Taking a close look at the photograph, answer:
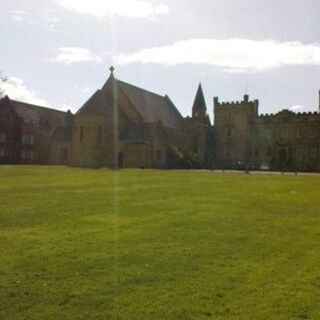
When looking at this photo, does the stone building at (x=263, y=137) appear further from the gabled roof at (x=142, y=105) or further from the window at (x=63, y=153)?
the window at (x=63, y=153)

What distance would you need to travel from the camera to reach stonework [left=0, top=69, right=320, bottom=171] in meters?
67.2

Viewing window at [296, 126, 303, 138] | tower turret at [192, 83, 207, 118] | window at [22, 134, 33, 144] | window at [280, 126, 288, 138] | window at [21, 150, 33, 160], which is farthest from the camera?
tower turret at [192, 83, 207, 118]

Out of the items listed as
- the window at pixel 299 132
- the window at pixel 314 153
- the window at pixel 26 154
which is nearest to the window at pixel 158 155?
the window at pixel 26 154

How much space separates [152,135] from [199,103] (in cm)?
2586

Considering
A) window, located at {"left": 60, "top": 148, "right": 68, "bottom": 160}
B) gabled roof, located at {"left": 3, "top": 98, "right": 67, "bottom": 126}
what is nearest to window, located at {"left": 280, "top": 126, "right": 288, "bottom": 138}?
window, located at {"left": 60, "top": 148, "right": 68, "bottom": 160}

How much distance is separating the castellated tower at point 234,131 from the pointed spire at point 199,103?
4.59 meters

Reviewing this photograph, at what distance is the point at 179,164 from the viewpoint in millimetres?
73625

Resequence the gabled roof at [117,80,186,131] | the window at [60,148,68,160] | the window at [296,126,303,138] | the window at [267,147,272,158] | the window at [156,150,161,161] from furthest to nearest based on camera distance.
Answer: the window at [267,147,272,158], the window at [296,126,303,138], the window at [60,148,68,160], the gabled roof at [117,80,186,131], the window at [156,150,161,161]

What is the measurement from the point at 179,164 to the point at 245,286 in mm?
65524

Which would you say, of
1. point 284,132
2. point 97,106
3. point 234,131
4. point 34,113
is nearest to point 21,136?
point 34,113

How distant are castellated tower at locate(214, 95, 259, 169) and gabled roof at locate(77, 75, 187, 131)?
702 cm

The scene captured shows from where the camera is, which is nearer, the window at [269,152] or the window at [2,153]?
the window at [2,153]

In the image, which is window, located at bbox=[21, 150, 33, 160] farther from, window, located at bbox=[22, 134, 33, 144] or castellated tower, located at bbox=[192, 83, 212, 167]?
castellated tower, located at bbox=[192, 83, 212, 167]

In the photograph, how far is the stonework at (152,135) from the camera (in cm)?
6725
